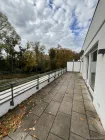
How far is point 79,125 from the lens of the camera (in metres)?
1.90

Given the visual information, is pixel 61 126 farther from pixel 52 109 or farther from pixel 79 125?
pixel 52 109

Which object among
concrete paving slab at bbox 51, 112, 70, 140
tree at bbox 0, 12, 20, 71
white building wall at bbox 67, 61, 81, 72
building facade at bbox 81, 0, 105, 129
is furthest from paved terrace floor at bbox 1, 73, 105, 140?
tree at bbox 0, 12, 20, 71

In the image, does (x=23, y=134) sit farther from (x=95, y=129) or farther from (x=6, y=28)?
(x=6, y=28)

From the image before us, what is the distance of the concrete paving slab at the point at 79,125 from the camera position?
1.68 metres

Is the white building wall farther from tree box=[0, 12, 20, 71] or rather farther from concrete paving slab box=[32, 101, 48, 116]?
concrete paving slab box=[32, 101, 48, 116]

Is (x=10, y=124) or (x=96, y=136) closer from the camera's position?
(x=96, y=136)

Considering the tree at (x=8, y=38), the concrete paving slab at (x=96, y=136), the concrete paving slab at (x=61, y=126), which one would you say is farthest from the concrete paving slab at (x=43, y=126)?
the tree at (x=8, y=38)

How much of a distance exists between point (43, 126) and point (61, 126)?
44cm

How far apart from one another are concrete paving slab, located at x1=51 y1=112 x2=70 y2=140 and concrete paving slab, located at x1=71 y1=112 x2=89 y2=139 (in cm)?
14

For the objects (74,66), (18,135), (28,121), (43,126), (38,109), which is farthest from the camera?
(74,66)

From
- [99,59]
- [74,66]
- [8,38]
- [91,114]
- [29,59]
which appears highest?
[8,38]

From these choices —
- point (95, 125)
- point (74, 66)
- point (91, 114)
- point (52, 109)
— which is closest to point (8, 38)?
point (74, 66)

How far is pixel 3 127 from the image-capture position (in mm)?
1776

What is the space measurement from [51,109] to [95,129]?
1.30 metres
